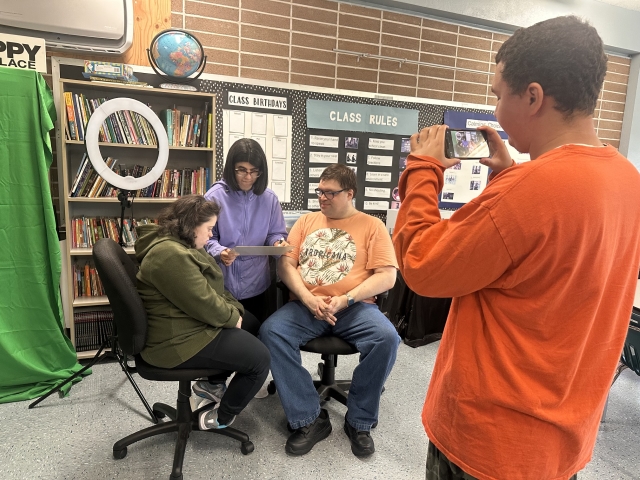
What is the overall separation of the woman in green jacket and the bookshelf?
1.03 metres

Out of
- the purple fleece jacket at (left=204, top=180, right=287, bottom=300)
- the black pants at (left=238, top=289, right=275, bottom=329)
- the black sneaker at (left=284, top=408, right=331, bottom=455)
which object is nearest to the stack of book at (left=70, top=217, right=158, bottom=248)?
the purple fleece jacket at (left=204, top=180, right=287, bottom=300)

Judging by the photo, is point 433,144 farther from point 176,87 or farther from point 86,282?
point 86,282

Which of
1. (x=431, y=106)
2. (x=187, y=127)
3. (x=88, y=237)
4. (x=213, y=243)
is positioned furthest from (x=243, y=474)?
(x=431, y=106)

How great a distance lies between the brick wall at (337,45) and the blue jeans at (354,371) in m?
2.04

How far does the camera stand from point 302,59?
3.22m

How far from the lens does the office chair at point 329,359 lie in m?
1.97

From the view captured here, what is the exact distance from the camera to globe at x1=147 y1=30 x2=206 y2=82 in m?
2.52

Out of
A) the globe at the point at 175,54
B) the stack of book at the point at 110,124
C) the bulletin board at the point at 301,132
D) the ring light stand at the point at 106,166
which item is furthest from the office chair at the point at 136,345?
the bulletin board at the point at 301,132

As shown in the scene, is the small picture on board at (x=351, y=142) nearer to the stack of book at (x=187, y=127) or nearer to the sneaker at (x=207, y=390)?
the stack of book at (x=187, y=127)

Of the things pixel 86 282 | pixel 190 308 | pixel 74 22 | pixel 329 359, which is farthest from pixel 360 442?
pixel 74 22

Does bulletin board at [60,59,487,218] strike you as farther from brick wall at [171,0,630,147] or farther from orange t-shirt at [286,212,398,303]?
orange t-shirt at [286,212,398,303]

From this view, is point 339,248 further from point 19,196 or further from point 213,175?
point 19,196

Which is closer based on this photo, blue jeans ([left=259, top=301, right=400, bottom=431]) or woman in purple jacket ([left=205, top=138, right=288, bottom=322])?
blue jeans ([left=259, top=301, right=400, bottom=431])

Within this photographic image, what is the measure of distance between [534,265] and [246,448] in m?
1.61
